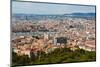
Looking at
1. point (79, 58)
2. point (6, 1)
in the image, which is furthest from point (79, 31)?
point (6, 1)

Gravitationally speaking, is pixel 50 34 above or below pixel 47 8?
below

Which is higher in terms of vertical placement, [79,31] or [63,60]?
[79,31]

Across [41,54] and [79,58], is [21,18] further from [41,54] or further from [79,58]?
[79,58]

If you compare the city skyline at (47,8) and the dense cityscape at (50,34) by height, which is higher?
the city skyline at (47,8)

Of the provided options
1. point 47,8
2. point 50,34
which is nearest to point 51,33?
point 50,34

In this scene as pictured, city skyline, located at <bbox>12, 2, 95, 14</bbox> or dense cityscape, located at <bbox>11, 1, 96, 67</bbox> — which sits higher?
city skyline, located at <bbox>12, 2, 95, 14</bbox>

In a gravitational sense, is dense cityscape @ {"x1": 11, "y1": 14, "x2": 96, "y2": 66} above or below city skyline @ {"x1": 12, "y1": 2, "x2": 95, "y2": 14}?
below

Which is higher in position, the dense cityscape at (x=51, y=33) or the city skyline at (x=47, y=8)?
the city skyline at (x=47, y=8)

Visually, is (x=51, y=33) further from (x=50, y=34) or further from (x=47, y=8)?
(x=47, y=8)
